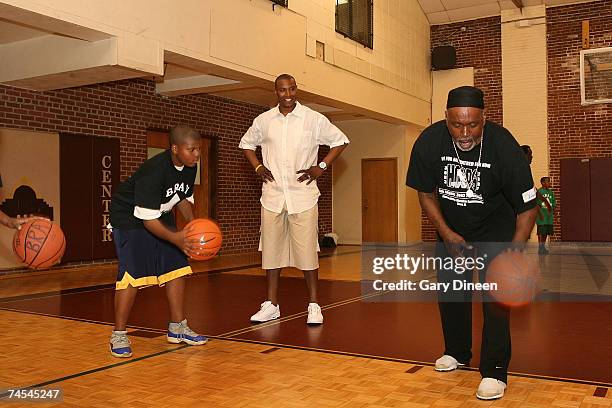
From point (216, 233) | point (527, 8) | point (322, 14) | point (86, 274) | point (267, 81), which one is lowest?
point (86, 274)

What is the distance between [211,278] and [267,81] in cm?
304

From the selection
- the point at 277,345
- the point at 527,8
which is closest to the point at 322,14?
the point at 527,8

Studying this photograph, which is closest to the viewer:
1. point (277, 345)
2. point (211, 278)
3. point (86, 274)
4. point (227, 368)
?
point (227, 368)

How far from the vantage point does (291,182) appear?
4.34 meters

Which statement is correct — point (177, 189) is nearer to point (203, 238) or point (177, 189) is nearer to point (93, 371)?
point (203, 238)

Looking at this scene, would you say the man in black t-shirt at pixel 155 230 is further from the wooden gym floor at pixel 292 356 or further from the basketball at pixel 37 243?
the basketball at pixel 37 243

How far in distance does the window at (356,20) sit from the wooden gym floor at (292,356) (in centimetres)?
643

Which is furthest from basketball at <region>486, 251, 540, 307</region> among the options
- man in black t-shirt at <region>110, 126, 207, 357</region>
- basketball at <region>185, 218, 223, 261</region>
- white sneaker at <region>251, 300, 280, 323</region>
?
white sneaker at <region>251, 300, 280, 323</region>

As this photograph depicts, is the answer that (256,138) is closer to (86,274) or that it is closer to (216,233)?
(216,233)

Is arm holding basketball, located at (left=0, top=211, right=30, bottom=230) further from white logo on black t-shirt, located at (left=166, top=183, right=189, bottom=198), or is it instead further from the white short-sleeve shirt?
the white short-sleeve shirt

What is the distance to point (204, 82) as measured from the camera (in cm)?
937

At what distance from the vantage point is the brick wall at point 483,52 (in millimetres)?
13711

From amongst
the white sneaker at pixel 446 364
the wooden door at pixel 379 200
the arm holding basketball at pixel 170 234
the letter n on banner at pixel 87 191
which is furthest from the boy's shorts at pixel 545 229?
the arm holding basketball at pixel 170 234

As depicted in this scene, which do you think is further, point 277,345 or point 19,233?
point 277,345
